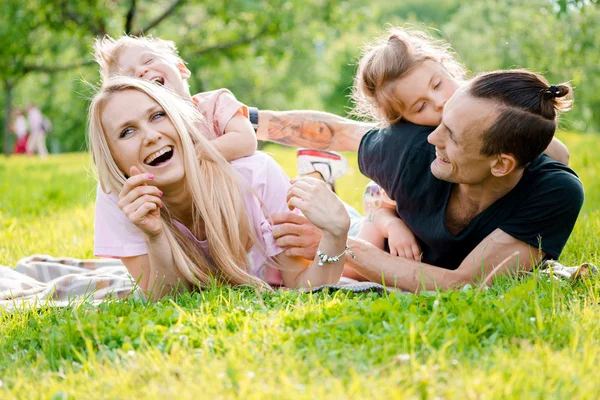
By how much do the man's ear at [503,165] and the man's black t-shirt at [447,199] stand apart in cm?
26

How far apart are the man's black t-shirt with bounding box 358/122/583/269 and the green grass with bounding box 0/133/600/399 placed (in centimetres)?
35

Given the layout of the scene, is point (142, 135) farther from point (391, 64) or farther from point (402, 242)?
point (402, 242)

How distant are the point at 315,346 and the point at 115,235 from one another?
1.69m

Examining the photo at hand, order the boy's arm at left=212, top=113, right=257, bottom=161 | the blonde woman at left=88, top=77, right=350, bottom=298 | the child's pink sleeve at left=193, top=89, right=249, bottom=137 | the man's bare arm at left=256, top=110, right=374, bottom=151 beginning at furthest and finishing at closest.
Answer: the man's bare arm at left=256, top=110, right=374, bottom=151 → the child's pink sleeve at left=193, top=89, right=249, bottom=137 → the boy's arm at left=212, top=113, right=257, bottom=161 → the blonde woman at left=88, top=77, right=350, bottom=298

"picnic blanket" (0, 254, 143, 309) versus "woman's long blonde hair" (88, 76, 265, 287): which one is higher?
"woman's long blonde hair" (88, 76, 265, 287)

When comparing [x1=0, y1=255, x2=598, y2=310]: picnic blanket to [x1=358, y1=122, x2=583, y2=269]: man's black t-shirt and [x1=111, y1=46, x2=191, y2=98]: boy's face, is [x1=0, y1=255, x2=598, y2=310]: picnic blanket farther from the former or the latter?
[x1=111, y1=46, x2=191, y2=98]: boy's face

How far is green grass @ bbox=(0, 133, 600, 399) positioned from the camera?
2336 millimetres

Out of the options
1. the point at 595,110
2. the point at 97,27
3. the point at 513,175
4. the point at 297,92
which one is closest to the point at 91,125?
the point at 513,175

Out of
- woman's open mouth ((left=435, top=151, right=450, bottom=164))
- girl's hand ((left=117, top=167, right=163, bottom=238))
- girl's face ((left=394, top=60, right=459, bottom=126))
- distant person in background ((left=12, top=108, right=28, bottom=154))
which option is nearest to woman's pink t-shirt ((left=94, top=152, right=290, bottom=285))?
girl's hand ((left=117, top=167, right=163, bottom=238))

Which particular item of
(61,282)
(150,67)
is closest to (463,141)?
(150,67)

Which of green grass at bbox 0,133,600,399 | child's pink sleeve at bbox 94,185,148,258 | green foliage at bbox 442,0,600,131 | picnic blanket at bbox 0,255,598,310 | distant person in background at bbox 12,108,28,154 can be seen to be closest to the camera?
green grass at bbox 0,133,600,399

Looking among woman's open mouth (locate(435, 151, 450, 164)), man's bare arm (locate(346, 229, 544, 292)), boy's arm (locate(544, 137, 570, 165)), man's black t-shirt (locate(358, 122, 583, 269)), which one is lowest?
man's bare arm (locate(346, 229, 544, 292))

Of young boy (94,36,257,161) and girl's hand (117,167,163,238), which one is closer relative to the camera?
girl's hand (117,167,163,238)

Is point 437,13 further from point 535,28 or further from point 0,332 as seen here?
point 0,332
